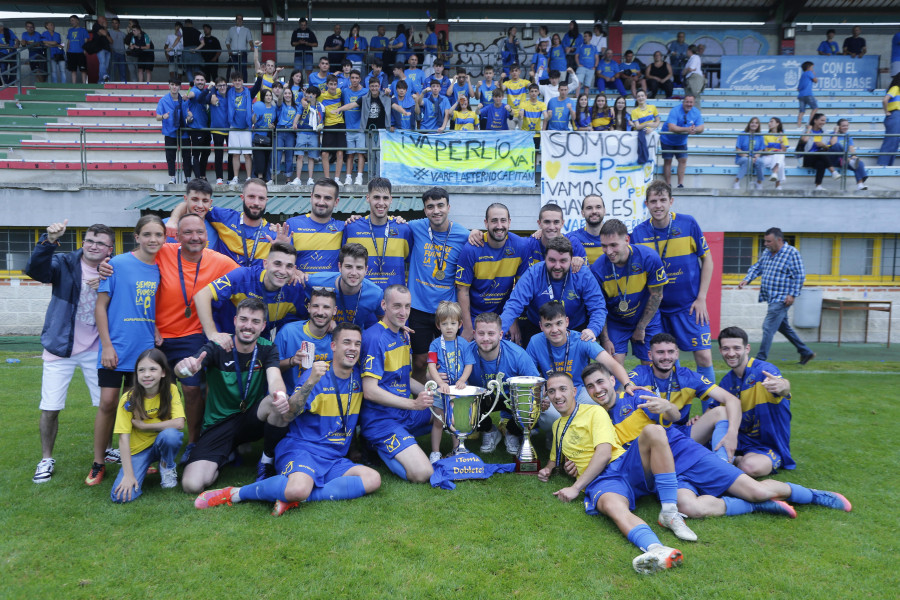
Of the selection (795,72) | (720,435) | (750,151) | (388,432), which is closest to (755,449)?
(720,435)

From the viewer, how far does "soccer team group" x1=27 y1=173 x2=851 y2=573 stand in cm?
423


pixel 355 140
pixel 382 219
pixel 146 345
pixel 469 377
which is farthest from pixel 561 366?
pixel 355 140

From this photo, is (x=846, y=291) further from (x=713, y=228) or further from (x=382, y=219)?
(x=382, y=219)

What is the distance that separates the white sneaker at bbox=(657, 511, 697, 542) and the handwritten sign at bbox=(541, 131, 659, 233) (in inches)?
322

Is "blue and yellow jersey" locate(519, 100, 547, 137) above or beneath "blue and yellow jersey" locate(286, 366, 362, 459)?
above

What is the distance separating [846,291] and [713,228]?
3.46m

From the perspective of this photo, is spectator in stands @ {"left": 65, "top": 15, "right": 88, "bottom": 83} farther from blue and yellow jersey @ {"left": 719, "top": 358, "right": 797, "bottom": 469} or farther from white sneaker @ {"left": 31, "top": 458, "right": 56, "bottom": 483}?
blue and yellow jersey @ {"left": 719, "top": 358, "right": 797, "bottom": 469}

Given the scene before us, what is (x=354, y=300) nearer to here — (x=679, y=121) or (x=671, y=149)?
(x=671, y=149)

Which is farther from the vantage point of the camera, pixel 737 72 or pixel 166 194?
pixel 737 72

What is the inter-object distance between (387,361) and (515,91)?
34.2 feet

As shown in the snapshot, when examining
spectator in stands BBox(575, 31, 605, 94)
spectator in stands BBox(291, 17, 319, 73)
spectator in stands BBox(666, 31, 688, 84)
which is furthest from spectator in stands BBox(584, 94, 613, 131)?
spectator in stands BBox(291, 17, 319, 73)

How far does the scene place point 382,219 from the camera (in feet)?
18.6

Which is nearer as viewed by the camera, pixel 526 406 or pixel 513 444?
pixel 526 406

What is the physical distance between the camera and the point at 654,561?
3283 mm
